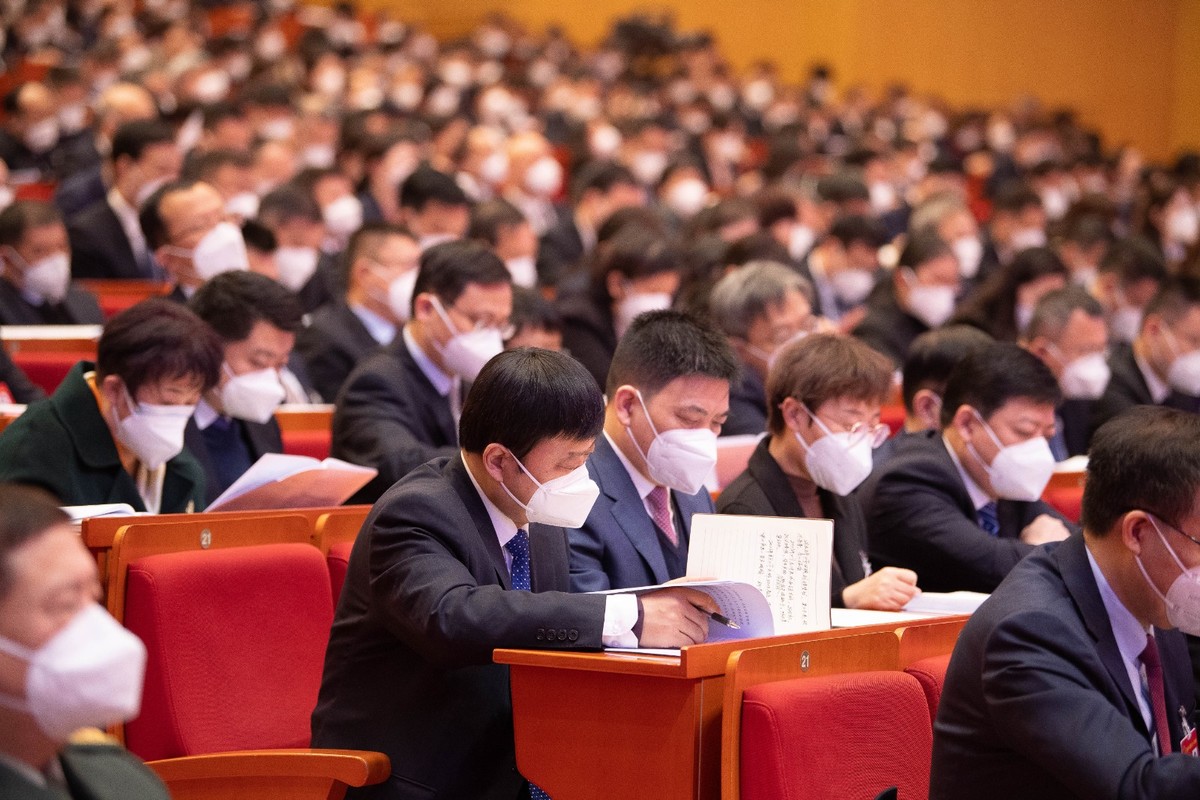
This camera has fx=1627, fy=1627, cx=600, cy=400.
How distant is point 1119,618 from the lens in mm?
2215

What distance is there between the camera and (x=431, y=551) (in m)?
2.50

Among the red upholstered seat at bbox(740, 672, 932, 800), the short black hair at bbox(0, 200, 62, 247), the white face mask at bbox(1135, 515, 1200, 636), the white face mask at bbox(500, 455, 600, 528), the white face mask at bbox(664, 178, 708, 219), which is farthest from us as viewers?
the white face mask at bbox(664, 178, 708, 219)

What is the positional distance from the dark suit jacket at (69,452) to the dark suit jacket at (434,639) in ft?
2.76

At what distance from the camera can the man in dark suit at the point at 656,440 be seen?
300 cm

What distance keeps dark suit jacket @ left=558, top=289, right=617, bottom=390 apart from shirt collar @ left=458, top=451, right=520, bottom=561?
2.80 m

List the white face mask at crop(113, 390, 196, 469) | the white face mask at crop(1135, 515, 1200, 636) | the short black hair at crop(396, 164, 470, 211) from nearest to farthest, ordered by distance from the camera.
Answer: the white face mask at crop(1135, 515, 1200, 636) < the white face mask at crop(113, 390, 196, 469) < the short black hair at crop(396, 164, 470, 211)

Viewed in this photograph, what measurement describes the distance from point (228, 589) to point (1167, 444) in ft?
5.26

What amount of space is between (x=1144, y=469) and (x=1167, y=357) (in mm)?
3692

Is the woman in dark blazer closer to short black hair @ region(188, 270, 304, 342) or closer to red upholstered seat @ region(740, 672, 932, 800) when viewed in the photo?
red upholstered seat @ region(740, 672, 932, 800)

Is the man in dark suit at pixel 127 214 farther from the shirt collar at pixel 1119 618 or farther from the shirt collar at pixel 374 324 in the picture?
the shirt collar at pixel 1119 618

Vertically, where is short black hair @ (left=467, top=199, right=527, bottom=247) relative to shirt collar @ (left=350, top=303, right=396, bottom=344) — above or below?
above

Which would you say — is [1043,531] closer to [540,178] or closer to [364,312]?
[364,312]

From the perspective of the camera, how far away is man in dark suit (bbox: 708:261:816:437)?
478 centimetres

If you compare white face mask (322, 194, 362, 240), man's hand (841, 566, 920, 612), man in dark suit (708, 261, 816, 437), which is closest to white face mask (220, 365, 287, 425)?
man in dark suit (708, 261, 816, 437)
